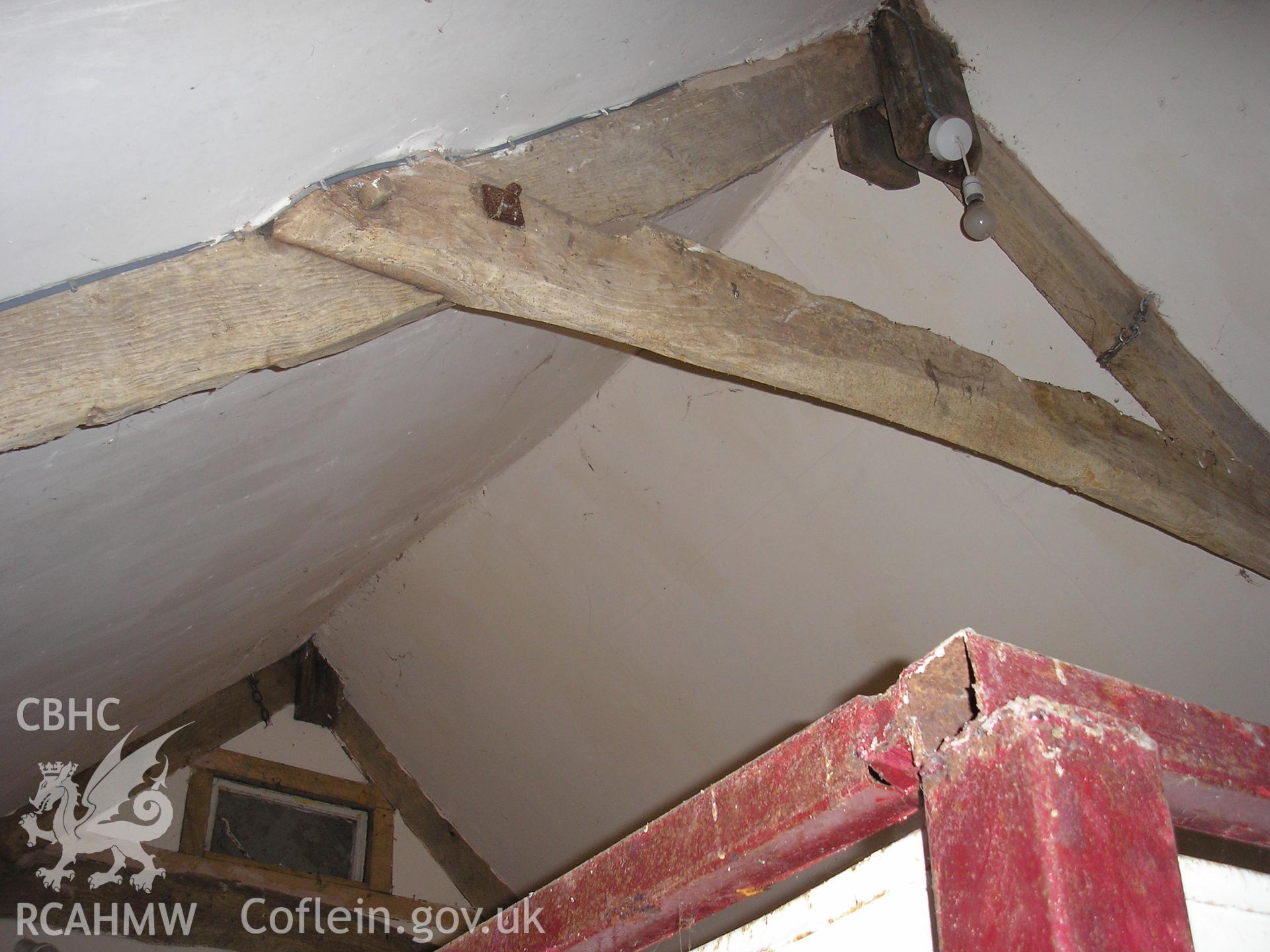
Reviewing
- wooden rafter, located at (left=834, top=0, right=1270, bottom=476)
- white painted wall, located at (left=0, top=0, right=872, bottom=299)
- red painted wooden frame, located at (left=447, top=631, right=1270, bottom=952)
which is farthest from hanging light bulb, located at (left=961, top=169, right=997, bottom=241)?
red painted wooden frame, located at (left=447, top=631, right=1270, bottom=952)

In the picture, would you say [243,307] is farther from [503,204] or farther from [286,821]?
[286,821]

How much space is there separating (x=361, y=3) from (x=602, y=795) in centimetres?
299

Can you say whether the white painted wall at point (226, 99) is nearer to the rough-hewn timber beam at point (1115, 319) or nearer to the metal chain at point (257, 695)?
the rough-hewn timber beam at point (1115, 319)

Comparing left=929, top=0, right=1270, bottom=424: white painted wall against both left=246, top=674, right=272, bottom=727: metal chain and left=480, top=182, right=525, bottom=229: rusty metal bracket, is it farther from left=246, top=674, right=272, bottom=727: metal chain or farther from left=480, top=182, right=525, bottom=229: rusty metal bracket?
left=246, top=674, right=272, bottom=727: metal chain

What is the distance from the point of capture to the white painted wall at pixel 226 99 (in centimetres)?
86

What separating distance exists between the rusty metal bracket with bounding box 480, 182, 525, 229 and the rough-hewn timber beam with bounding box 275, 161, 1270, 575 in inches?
0.5

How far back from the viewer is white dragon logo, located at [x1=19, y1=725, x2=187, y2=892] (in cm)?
290

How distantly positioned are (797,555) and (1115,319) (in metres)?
1.01

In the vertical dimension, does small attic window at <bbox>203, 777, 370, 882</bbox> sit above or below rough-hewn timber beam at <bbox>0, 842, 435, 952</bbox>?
above

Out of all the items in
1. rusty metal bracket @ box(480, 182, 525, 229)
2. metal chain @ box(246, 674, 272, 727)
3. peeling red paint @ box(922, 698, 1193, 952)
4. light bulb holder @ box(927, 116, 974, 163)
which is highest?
light bulb holder @ box(927, 116, 974, 163)

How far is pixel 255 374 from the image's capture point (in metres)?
1.52

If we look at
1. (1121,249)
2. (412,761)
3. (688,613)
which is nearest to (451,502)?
(688,613)

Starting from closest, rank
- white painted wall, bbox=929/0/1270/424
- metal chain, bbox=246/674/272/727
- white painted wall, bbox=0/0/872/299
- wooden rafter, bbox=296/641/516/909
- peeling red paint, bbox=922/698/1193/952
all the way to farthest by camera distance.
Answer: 1. peeling red paint, bbox=922/698/1193/952
2. white painted wall, bbox=0/0/872/299
3. white painted wall, bbox=929/0/1270/424
4. metal chain, bbox=246/674/272/727
5. wooden rafter, bbox=296/641/516/909

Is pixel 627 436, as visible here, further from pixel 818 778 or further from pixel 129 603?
pixel 818 778
